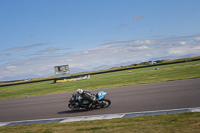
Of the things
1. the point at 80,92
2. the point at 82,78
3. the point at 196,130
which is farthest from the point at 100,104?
the point at 82,78

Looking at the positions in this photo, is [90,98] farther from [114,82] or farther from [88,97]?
[114,82]

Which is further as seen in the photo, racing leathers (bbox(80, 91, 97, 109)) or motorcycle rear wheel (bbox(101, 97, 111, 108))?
motorcycle rear wheel (bbox(101, 97, 111, 108))

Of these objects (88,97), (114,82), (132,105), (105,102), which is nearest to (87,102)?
(88,97)

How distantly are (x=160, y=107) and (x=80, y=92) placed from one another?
3948 mm

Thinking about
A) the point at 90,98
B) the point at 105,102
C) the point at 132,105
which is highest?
the point at 90,98

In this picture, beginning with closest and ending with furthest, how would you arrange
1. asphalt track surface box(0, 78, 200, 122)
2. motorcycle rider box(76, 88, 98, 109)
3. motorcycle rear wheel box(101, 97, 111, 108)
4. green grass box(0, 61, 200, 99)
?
asphalt track surface box(0, 78, 200, 122) → motorcycle rider box(76, 88, 98, 109) → motorcycle rear wheel box(101, 97, 111, 108) → green grass box(0, 61, 200, 99)

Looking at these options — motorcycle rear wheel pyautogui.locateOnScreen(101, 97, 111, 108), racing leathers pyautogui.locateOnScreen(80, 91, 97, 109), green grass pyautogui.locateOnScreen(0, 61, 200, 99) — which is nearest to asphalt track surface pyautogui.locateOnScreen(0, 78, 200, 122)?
motorcycle rear wheel pyautogui.locateOnScreen(101, 97, 111, 108)

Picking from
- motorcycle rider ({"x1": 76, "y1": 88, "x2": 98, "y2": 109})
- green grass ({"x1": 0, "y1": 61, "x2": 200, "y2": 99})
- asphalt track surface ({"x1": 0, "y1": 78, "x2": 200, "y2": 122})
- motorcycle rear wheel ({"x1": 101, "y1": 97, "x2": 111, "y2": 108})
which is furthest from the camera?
green grass ({"x1": 0, "y1": 61, "x2": 200, "y2": 99})

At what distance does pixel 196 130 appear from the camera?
571 cm

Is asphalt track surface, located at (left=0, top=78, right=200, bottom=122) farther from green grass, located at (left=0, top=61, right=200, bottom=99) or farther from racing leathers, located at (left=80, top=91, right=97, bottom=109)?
green grass, located at (left=0, top=61, right=200, bottom=99)

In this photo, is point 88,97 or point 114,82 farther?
point 114,82

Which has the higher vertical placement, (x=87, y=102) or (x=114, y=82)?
(x=114, y=82)

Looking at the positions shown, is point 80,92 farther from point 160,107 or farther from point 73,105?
point 160,107

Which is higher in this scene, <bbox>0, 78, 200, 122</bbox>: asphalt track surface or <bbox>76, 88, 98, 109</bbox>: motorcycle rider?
<bbox>76, 88, 98, 109</bbox>: motorcycle rider
